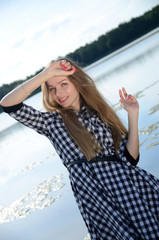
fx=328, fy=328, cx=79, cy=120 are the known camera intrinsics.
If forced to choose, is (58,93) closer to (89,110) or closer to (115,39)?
(89,110)

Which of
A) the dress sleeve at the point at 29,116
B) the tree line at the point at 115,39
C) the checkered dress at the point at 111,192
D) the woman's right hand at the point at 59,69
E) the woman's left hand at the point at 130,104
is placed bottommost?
the tree line at the point at 115,39

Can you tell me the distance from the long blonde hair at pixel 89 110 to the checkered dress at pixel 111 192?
0.06 meters

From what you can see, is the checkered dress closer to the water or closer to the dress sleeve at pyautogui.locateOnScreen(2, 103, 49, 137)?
the dress sleeve at pyautogui.locateOnScreen(2, 103, 49, 137)

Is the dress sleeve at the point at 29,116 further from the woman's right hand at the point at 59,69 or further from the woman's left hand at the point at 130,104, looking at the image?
the woman's left hand at the point at 130,104

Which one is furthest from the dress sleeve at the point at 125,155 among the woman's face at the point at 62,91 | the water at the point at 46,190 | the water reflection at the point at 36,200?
the water reflection at the point at 36,200

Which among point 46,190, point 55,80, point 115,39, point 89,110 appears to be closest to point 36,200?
point 46,190

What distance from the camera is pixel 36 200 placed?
4387mm

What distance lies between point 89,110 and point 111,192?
25.3 inches

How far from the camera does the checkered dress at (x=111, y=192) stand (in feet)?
7.02

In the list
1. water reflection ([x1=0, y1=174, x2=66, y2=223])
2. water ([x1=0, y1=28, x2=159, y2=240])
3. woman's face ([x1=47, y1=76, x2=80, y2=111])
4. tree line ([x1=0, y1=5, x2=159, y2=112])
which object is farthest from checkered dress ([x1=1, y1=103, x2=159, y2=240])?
tree line ([x1=0, y1=5, x2=159, y2=112])

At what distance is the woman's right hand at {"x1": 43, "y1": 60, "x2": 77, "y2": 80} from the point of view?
2.29m

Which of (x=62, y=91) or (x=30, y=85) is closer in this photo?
(x=30, y=85)

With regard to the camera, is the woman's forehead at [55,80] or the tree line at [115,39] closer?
the woman's forehead at [55,80]

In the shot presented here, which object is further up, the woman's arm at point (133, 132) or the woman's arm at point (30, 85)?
the woman's arm at point (30, 85)
